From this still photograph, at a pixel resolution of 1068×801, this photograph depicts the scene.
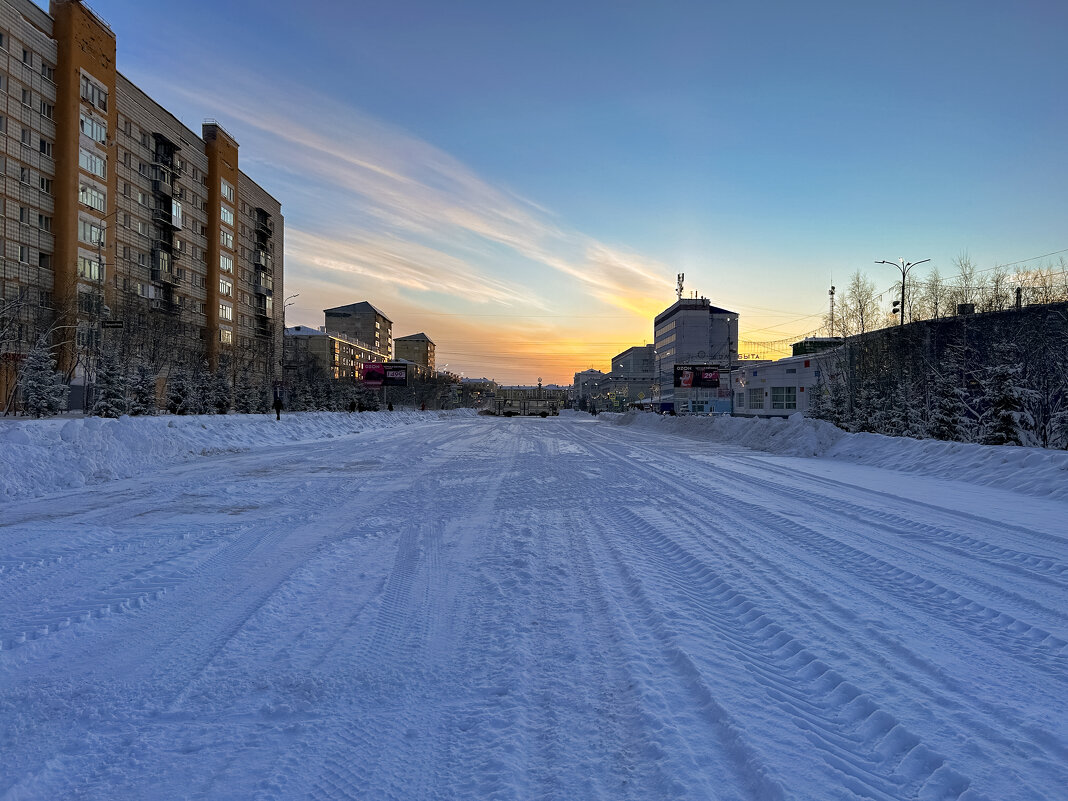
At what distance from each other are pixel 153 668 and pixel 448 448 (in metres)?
19.2

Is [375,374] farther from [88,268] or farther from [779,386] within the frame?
[779,386]

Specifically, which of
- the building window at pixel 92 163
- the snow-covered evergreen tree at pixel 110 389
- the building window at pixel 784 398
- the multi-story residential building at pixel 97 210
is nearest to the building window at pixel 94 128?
the multi-story residential building at pixel 97 210

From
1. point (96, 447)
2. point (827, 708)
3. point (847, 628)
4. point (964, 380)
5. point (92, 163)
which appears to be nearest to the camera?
point (827, 708)

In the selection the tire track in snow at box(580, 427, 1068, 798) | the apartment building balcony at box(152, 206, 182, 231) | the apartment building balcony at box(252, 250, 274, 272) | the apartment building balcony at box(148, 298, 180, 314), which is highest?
the apartment building balcony at box(252, 250, 274, 272)

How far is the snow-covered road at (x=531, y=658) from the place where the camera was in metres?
2.76

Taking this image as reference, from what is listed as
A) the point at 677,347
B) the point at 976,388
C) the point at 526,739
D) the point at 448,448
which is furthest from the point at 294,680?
the point at 677,347

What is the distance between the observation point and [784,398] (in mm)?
59969

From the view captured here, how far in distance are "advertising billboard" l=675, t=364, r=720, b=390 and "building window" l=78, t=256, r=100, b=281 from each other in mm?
61354

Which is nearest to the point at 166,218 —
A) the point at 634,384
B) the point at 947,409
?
the point at 947,409

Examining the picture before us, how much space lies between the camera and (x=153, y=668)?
3.79 meters

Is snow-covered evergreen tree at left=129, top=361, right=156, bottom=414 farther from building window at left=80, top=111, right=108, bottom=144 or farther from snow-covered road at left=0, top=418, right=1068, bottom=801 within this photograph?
snow-covered road at left=0, top=418, right=1068, bottom=801

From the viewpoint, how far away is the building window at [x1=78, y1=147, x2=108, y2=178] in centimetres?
4437

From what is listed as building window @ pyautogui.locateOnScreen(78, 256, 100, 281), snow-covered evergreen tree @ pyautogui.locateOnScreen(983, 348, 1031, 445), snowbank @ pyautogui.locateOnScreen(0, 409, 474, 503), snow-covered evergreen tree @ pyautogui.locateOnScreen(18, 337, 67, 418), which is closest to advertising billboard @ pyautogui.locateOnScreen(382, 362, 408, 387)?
building window @ pyautogui.locateOnScreen(78, 256, 100, 281)

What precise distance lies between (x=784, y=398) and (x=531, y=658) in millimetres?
61888
